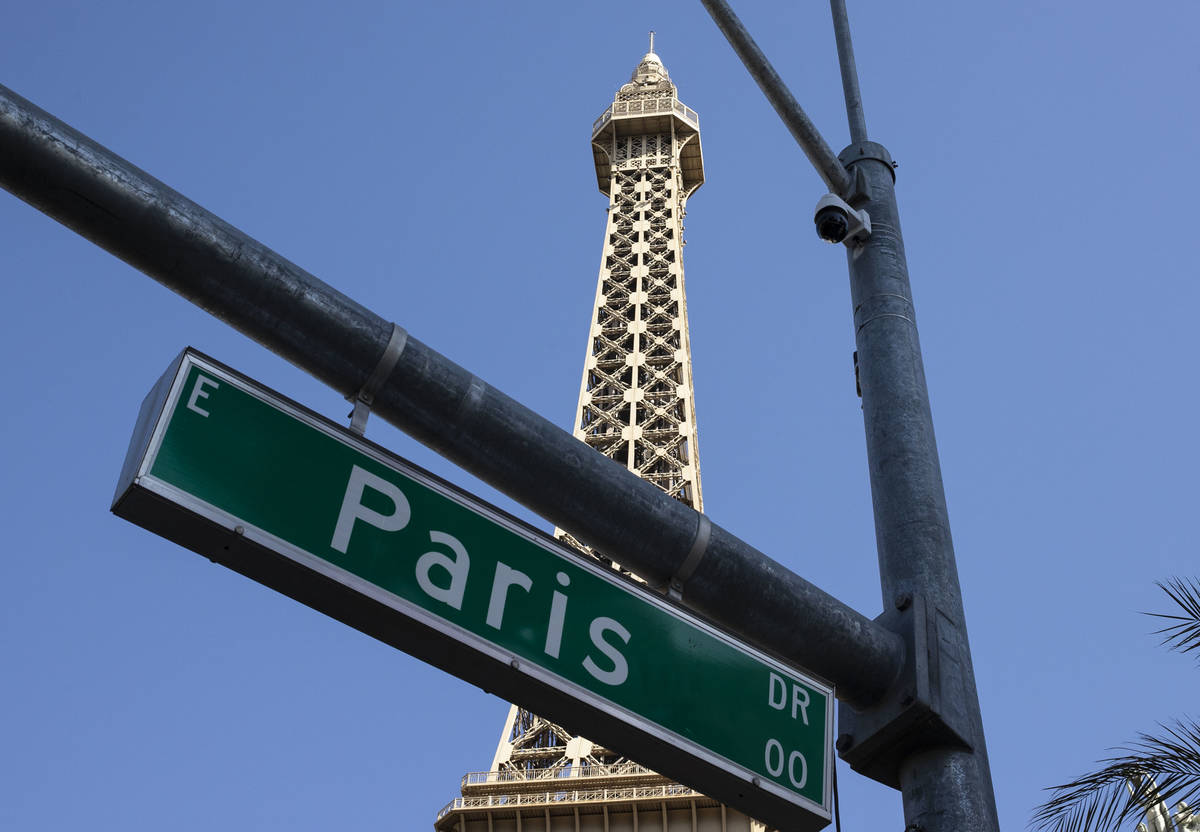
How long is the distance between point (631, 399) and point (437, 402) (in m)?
58.6

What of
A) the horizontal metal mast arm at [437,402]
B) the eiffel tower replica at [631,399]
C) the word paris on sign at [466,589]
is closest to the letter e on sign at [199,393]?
the word paris on sign at [466,589]

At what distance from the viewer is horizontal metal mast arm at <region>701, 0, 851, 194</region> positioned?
5.93m

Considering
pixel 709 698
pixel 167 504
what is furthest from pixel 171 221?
pixel 709 698

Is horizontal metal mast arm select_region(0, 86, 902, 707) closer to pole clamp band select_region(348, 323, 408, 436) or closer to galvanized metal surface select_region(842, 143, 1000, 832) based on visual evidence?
pole clamp band select_region(348, 323, 408, 436)

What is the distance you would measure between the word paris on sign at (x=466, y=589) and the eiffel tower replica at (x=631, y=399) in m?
27.4

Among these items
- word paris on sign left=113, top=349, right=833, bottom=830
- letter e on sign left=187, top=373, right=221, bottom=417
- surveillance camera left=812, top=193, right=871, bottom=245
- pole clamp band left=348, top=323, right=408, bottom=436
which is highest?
surveillance camera left=812, top=193, right=871, bottom=245

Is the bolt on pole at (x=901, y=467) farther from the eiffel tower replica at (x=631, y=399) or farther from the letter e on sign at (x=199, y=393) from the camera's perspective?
the eiffel tower replica at (x=631, y=399)

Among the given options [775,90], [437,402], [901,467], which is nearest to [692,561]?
[437,402]

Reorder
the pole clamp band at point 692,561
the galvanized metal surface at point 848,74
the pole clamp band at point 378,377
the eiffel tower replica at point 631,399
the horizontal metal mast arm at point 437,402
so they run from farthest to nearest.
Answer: the eiffel tower replica at point 631,399 < the galvanized metal surface at point 848,74 < the pole clamp band at point 692,561 < the pole clamp band at point 378,377 < the horizontal metal mast arm at point 437,402

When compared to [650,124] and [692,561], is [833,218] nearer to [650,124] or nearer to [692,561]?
[692,561]

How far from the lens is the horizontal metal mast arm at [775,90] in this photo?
5930mm

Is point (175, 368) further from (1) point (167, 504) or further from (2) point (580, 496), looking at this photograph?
(2) point (580, 496)

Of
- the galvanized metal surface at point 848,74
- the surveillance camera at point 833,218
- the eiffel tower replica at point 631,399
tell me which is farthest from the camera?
the eiffel tower replica at point 631,399

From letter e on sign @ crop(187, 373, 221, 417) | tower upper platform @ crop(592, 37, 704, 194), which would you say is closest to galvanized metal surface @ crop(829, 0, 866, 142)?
letter e on sign @ crop(187, 373, 221, 417)
